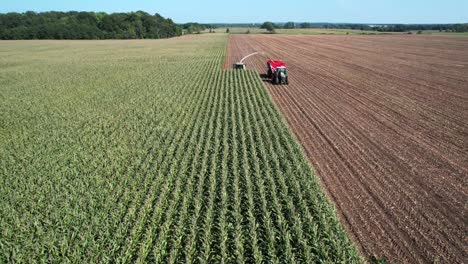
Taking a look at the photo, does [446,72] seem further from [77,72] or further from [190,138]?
[77,72]

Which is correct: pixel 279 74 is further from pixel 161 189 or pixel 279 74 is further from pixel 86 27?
pixel 86 27

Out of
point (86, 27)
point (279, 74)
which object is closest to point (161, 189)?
point (279, 74)

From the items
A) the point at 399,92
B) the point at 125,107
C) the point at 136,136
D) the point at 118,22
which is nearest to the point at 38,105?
the point at 125,107

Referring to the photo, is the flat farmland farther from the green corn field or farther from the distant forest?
the distant forest

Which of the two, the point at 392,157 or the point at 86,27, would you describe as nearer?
the point at 392,157

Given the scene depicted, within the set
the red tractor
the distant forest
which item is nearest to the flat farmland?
the red tractor

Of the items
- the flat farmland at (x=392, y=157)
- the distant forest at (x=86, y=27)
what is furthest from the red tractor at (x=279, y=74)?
the distant forest at (x=86, y=27)

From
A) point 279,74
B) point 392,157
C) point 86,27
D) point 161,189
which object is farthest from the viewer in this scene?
point 86,27
